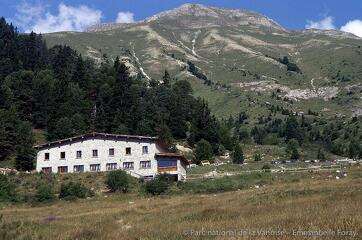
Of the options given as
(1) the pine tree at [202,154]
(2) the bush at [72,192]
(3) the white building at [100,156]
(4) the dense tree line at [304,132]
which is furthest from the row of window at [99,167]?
(4) the dense tree line at [304,132]

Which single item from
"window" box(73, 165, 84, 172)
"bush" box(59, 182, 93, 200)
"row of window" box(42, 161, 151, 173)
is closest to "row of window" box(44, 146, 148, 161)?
"window" box(73, 165, 84, 172)

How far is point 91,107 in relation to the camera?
106 m

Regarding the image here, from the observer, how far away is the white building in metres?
75.6

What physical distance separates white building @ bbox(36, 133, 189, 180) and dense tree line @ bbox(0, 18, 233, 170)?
30.9 ft

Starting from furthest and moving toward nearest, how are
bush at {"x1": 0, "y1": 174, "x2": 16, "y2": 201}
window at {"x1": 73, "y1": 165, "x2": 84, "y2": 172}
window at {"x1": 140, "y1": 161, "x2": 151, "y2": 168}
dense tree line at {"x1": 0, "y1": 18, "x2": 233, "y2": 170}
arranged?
dense tree line at {"x1": 0, "y1": 18, "x2": 233, "y2": 170}, window at {"x1": 140, "y1": 161, "x2": 151, "y2": 168}, window at {"x1": 73, "y1": 165, "x2": 84, "y2": 172}, bush at {"x1": 0, "y1": 174, "x2": 16, "y2": 201}

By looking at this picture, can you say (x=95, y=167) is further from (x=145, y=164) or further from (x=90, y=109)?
(x=90, y=109)

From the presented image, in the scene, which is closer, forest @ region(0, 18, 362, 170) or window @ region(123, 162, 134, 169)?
window @ region(123, 162, 134, 169)

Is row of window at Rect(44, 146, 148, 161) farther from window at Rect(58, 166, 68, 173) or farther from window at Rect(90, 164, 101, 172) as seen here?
window at Rect(58, 166, 68, 173)

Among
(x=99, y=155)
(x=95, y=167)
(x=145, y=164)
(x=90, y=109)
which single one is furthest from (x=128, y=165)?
(x=90, y=109)

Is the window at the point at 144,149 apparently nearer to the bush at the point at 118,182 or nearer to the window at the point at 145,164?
the window at the point at 145,164

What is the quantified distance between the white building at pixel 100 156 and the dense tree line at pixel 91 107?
30.9 ft

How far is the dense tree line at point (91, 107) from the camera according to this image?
93863 mm

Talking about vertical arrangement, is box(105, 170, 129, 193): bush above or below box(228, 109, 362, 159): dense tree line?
below

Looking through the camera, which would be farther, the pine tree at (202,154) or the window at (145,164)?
the pine tree at (202,154)
